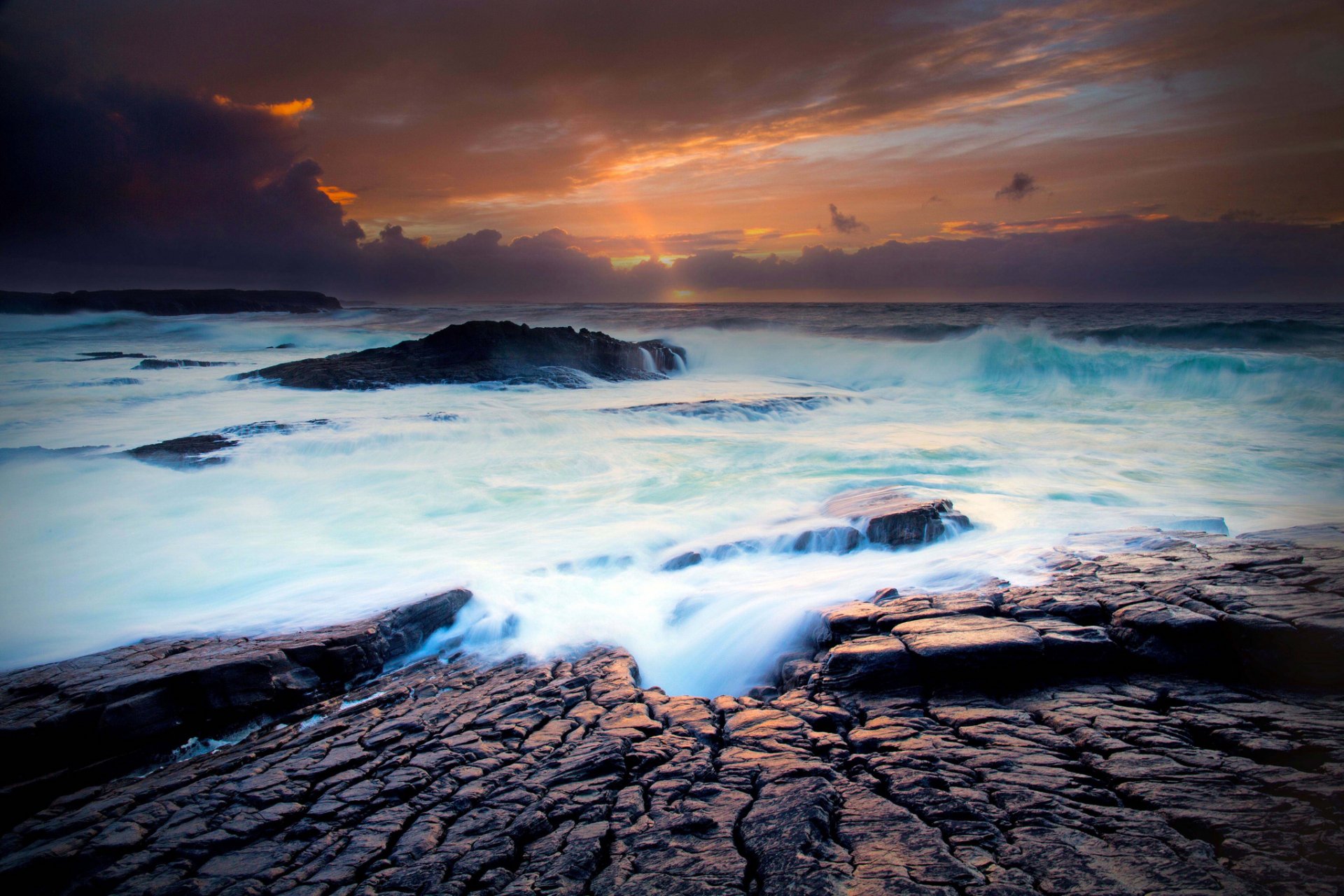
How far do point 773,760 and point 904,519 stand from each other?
438cm

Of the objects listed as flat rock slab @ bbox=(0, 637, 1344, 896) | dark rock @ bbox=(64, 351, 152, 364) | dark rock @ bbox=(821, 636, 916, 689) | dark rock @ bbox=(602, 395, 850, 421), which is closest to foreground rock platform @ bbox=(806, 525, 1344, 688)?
dark rock @ bbox=(821, 636, 916, 689)

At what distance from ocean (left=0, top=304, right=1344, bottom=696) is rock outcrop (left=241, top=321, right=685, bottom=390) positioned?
978mm

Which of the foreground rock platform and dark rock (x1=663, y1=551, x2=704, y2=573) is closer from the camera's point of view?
the foreground rock platform

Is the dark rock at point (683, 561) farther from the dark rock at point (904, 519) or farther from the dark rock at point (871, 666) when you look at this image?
the dark rock at point (871, 666)

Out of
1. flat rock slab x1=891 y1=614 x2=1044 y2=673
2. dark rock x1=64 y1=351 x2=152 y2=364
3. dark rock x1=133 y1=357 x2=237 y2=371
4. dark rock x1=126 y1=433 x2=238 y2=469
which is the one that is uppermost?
dark rock x1=64 y1=351 x2=152 y2=364

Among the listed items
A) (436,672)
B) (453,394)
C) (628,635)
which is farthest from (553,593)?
(453,394)

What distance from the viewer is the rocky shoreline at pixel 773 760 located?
89.1 inches

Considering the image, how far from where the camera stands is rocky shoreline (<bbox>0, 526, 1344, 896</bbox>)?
226 centimetres

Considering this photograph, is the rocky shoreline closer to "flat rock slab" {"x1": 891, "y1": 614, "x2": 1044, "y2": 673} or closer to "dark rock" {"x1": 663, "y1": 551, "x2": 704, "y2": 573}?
"flat rock slab" {"x1": 891, "y1": 614, "x2": 1044, "y2": 673}

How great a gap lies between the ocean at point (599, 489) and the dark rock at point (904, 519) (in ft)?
0.65

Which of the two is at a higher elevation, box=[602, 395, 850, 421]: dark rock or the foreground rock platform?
box=[602, 395, 850, 421]: dark rock

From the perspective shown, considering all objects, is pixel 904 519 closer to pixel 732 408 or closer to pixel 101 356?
pixel 732 408

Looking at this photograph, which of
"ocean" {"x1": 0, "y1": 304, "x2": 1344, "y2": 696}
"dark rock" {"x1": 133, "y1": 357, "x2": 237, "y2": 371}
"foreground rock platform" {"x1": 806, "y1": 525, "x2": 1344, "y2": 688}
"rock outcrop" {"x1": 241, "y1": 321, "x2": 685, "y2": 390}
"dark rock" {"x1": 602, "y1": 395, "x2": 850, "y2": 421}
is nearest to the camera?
"foreground rock platform" {"x1": 806, "y1": 525, "x2": 1344, "y2": 688}

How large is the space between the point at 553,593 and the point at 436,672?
5.38 feet
